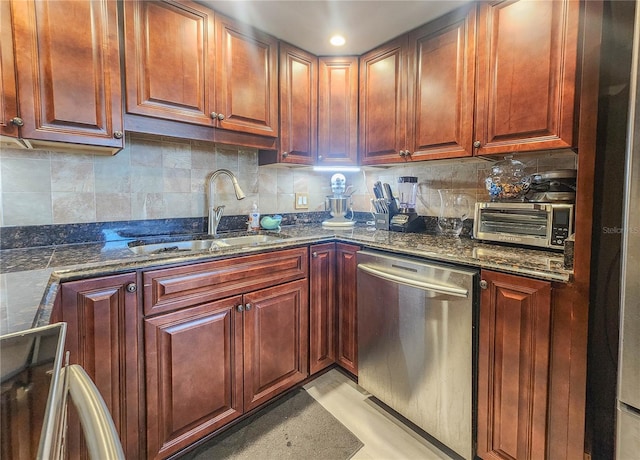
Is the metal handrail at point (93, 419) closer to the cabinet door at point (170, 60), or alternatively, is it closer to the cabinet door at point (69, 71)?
the cabinet door at point (69, 71)

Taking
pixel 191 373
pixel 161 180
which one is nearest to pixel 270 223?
pixel 161 180

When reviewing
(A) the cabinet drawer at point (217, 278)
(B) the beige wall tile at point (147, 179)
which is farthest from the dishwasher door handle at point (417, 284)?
(B) the beige wall tile at point (147, 179)

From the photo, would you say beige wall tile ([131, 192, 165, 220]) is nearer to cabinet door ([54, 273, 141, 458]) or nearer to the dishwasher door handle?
cabinet door ([54, 273, 141, 458])

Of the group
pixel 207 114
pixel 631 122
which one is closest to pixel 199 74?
pixel 207 114

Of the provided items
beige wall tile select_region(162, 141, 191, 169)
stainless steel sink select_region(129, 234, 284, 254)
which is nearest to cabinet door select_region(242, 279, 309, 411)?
stainless steel sink select_region(129, 234, 284, 254)

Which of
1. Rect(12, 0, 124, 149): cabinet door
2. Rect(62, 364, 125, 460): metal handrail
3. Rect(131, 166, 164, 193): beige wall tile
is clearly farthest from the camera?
Rect(131, 166, 164, 193): beige wall tile

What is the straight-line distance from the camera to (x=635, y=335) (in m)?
0.74

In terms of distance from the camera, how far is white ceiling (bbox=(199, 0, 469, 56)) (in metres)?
1.54

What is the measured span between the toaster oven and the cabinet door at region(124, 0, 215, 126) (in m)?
1.56

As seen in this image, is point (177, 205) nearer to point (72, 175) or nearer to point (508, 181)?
point (72, 175)

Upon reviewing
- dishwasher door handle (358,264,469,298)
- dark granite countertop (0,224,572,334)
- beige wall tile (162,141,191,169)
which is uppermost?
beige wall tile (162,141,191,169)

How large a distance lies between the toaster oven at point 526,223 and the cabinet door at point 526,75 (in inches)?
10.6

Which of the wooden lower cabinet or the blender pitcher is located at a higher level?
the blender pitcher

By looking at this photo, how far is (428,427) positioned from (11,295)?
1645 millimetres
